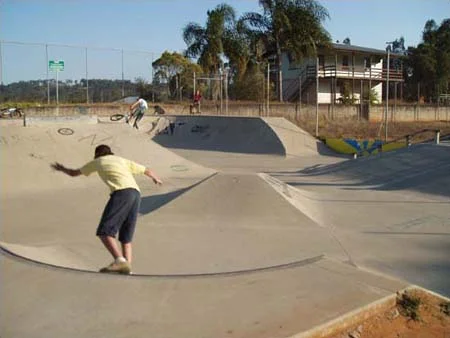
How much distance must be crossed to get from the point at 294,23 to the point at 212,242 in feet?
94.8

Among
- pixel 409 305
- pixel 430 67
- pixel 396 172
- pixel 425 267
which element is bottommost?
pixel 425 267

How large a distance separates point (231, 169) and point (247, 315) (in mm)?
11210

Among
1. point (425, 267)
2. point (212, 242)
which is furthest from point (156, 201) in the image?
point (425, 267)

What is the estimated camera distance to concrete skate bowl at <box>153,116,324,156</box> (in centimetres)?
1902

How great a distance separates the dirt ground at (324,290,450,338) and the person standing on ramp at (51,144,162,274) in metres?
2.10

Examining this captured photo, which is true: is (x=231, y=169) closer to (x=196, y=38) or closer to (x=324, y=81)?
(x=196, y=38)

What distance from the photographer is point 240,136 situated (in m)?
20.6

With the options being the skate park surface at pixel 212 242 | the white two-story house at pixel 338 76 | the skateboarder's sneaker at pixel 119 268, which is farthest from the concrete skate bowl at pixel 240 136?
the skateboarder's sneaker at pixel 119 268

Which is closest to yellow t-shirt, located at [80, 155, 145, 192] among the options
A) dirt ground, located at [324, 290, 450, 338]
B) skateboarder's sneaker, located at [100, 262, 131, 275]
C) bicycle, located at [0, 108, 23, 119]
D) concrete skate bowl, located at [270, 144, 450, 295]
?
skateboarder's sneaker, located at [100, 262, 131, 275]

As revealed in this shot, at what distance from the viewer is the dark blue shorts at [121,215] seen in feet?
13.8

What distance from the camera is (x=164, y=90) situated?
3203 cm

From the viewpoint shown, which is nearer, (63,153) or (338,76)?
(63,153)

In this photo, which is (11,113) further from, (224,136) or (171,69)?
(171,69)

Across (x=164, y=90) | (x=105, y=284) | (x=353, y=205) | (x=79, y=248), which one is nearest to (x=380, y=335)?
(x=105, y=284)
